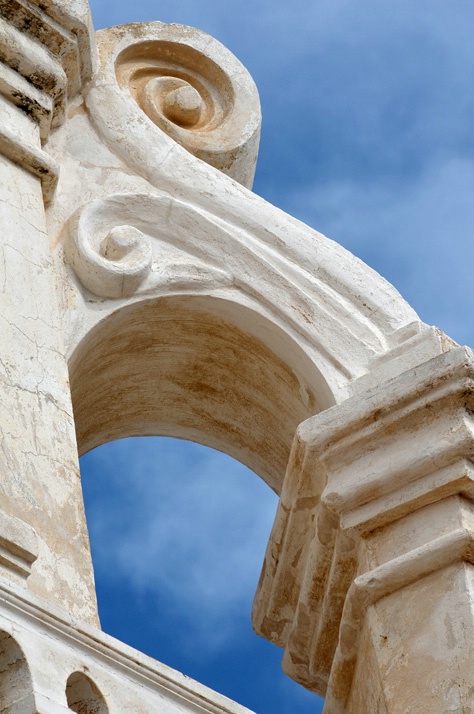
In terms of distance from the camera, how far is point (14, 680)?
2809mm

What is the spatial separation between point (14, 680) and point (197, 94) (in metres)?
2.89

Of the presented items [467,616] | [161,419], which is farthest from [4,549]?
[161,419]

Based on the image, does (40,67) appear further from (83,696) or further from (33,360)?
(83,696)

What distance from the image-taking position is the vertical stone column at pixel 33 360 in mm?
3299

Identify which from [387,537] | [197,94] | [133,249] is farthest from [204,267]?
[387,537]

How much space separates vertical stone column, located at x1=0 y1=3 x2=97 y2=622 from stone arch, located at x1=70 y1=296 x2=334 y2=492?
1.12ft

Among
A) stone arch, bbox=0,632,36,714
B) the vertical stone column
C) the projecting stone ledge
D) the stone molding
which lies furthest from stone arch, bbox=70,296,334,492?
stone arch, bbox=0,632,36,714

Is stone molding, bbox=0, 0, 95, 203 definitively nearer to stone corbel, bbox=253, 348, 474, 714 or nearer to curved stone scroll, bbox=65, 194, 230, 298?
curved stone scroll, bbox=65, 194, 230, 298

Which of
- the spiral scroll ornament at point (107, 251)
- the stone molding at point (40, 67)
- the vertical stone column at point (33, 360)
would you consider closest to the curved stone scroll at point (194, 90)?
the stone molding at point (40, 67)

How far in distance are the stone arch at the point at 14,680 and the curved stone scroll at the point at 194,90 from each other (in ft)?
8.45

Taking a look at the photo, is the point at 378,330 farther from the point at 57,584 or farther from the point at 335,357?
the point at 57,584

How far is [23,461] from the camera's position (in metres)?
3.47

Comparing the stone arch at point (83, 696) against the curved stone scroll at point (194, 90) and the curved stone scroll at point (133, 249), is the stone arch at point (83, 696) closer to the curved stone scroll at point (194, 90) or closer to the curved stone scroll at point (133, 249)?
the curved stone scroll at point (133, 249)

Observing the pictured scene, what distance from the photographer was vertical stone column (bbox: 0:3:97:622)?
130 inches
